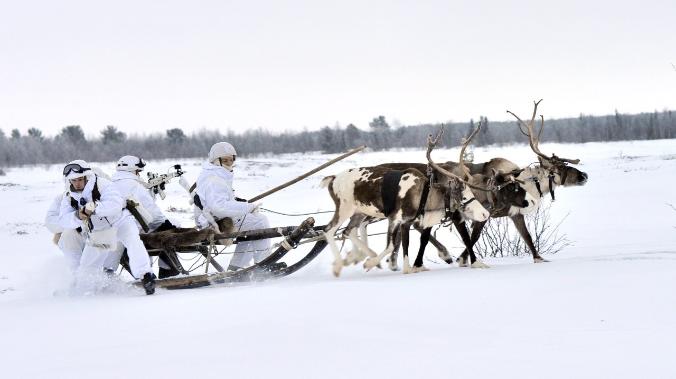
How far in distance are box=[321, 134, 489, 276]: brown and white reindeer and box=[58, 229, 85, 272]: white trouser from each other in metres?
2.85

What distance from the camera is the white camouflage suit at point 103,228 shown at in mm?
8234

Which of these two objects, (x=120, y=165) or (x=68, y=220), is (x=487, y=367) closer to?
(x=68, y=220)

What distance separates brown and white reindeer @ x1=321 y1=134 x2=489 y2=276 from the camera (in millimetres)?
8500

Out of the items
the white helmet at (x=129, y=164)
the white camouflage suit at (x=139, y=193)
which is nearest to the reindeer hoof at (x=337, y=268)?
the white camouflage suit at (x=139, y=193)

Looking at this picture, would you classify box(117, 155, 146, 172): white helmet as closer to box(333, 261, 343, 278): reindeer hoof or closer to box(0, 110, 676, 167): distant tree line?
box(333, 261, 343, 278): reindeer hoof

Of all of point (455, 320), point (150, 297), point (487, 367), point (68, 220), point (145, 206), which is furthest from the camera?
point (145, 206)

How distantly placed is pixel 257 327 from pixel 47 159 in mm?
56768

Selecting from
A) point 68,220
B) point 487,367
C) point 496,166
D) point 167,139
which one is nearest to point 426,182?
point 496,166

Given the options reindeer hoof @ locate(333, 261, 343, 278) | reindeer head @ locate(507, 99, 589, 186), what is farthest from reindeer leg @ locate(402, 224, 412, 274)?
reindeer head @ locate(507, 99, 589, 186)

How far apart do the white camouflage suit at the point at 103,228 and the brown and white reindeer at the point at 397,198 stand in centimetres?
215

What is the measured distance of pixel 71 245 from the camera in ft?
29.0

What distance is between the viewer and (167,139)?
7356 centimetres

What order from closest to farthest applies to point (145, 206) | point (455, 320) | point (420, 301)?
point (455, 320)
point (420, 301)
point (145, 206)

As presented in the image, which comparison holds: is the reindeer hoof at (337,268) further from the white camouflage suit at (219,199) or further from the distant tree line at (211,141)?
the distant tree line at (211,141)
